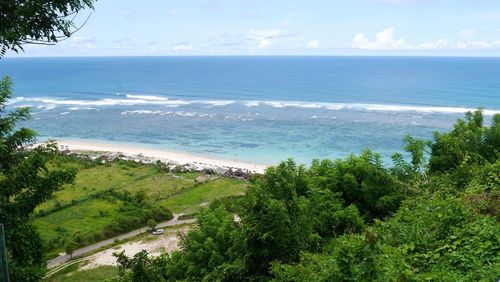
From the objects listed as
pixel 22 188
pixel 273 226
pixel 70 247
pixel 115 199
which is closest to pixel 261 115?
pixel 115 199

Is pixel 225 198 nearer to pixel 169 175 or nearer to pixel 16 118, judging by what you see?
pixel 169 175

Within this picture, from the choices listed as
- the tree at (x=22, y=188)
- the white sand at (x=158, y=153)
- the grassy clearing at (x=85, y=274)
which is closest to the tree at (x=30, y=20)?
the tree at (x=22, y=188)

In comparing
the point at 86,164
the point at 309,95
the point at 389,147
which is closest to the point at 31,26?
the point at 86,164

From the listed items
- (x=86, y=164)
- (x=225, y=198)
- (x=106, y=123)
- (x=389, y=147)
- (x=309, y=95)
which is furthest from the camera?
(x=309, y=95)

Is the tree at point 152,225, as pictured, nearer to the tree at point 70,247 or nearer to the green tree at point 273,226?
the tree at point 70,247

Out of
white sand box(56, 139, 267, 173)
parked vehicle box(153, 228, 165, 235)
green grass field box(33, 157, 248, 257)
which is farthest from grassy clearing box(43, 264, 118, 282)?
white sand box(56, 139, 267, 173)

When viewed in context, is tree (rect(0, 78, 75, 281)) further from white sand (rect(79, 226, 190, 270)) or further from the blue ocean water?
the blue ocean water

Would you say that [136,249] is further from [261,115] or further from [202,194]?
A: [261,115]
